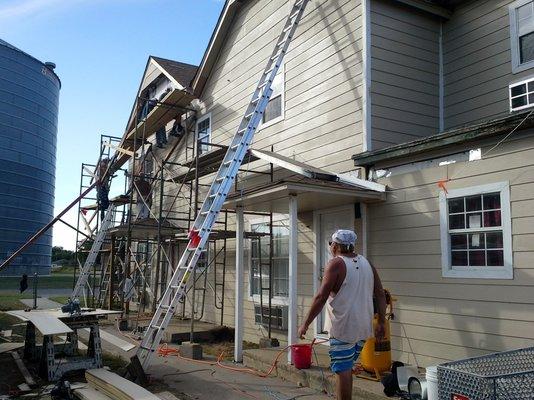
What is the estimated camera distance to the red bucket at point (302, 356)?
6.50 meters

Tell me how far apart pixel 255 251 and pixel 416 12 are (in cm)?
566

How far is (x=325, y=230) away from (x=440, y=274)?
2.53m

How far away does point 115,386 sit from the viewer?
5.62 metres

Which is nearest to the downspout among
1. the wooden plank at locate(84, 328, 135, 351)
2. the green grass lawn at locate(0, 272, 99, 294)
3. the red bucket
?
the red bucket

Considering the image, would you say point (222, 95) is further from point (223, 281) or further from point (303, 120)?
point (223, 281)

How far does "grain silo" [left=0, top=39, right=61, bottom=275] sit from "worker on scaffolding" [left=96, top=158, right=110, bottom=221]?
99.2 feet

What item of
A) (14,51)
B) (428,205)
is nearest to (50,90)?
(14,51)

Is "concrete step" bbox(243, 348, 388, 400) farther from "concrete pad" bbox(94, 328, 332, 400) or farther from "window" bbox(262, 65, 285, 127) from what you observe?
"window" bbox(262, 65, 285, 127)

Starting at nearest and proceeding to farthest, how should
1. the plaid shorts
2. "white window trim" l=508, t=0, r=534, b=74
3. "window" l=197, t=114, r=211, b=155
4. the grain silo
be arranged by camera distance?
1. the plaid shorts
2. "white window trim" l=508, t=0, r=534, b=74
3. "window" l=197, t=114, r=211, b=155
4. the grain silo

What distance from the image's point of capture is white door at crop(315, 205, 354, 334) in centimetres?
827

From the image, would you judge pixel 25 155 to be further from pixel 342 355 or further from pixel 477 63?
pixel 342 355

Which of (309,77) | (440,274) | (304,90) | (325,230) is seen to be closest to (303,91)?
(304,90)

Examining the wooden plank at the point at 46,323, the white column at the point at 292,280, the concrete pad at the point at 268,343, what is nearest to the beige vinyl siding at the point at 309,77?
the white column at the point at 292,280

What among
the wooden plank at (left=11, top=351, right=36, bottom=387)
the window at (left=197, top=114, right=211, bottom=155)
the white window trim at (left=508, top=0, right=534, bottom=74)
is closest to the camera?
the wooden plank at (left=11, top=351, right=36, bottom=387)
